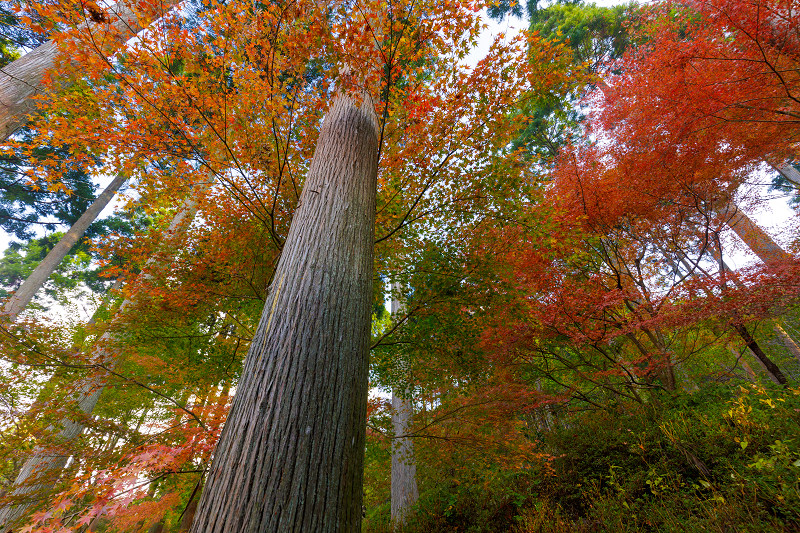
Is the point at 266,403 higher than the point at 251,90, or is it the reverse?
the point at 251,90

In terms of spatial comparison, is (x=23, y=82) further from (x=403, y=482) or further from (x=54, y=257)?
(x=403, y=482)

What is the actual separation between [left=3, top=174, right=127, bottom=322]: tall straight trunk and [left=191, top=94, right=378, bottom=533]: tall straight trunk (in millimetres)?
9723

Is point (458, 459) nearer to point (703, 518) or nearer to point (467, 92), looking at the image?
point (703, 518)

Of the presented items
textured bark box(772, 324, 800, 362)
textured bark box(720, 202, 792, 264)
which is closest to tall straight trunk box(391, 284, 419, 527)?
textured bark box(720, 202, 792, 264)

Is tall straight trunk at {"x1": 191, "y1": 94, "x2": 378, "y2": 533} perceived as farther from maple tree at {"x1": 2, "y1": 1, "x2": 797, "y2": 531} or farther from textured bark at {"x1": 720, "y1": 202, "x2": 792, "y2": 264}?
textured bark at {"x1": 720, "y1": 202, "x2": 792, "y2": 264}

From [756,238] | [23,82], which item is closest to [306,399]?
[23,82]

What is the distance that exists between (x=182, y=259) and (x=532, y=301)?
5.68 meters

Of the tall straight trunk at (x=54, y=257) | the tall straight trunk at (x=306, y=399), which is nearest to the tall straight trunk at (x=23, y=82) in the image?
the tall straight trunk at (x=54, y=257)

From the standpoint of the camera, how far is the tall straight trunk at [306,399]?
1059mm

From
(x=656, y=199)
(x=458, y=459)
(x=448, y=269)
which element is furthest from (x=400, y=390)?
(x=656, y=199)

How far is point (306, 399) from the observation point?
128 cm

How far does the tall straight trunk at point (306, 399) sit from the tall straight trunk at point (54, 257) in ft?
31.9

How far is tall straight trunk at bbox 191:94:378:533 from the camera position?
1.06 meters

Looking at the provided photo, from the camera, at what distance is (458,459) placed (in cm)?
541
